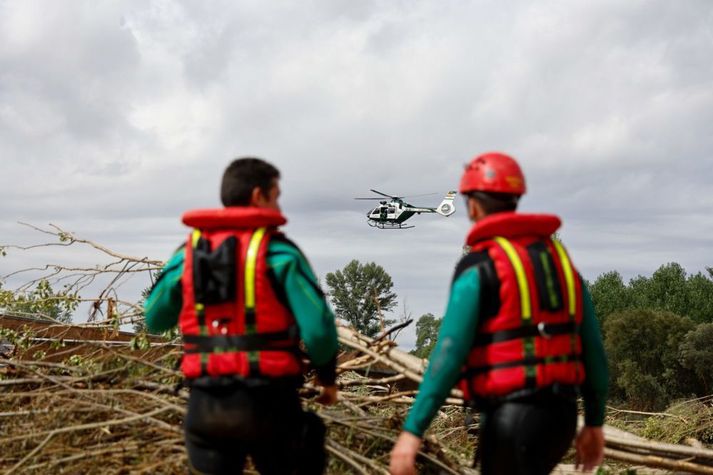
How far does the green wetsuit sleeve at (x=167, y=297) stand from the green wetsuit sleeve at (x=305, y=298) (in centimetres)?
51

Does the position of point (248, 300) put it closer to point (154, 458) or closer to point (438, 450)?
point (154, 458)

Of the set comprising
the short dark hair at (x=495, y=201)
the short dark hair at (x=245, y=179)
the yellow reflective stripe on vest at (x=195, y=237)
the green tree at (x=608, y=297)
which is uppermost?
the green tree at (x=608, y=297)

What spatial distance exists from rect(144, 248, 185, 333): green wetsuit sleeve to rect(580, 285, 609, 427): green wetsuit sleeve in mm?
1858

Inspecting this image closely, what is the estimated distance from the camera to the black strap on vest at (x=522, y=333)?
3684mm

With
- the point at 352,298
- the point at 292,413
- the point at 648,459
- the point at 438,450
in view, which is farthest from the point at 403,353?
the point at 352,298

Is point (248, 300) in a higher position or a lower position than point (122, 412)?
higher

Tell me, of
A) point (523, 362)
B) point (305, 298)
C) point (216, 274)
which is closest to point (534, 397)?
point (523, 362)

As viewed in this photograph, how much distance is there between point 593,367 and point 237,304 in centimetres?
162

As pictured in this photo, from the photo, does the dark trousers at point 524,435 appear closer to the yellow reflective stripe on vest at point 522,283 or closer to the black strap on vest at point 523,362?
the black strap on vest at point 523,362

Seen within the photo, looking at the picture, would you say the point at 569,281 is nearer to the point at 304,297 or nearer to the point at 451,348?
the point at 451,348

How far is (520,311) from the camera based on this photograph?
368cm

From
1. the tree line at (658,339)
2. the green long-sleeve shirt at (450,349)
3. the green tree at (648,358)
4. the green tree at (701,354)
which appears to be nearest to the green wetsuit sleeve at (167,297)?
the green long-sleeve shirt at (450,349)

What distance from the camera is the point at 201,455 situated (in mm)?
3980

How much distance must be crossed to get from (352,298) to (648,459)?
3175 inches
